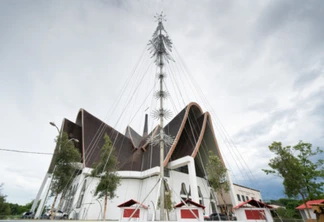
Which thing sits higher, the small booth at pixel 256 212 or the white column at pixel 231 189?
the white column at pixel 231 189

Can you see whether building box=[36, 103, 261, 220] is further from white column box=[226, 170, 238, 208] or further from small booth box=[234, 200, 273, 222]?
small booth box=[234, 200, 273, 222]

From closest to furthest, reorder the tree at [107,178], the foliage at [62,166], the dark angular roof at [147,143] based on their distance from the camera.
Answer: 1. the tree at [107,178]
2. the foliage at [62,166]
3. the dark angular roof at [147,143]

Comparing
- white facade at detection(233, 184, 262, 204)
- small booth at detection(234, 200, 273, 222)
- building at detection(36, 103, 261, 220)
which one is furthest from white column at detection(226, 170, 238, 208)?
small booth at detection(234, 200, 273, 222)

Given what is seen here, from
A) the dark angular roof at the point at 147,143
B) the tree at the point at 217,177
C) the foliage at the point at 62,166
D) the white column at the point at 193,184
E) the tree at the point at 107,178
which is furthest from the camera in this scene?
the dark angular roof at the point at 147,143

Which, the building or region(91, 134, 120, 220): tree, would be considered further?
the building

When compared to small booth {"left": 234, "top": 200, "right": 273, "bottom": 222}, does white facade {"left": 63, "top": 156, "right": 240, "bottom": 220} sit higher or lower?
higher

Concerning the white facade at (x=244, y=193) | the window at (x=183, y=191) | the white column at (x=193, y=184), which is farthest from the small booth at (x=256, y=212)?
the white facade at (x=244, y=193)

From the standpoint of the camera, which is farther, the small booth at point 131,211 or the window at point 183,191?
the window at point 183,191

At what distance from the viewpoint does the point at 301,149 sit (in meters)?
17.1

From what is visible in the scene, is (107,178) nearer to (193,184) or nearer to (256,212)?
(193,184)

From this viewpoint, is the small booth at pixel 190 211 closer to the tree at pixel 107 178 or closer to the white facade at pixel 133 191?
the tree at pixel 107 178

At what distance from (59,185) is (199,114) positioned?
82.4 feet

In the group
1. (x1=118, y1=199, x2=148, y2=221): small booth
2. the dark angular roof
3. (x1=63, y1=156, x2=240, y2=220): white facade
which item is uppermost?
the dark angular roof

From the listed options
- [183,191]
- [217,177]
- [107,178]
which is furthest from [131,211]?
[183,191]
